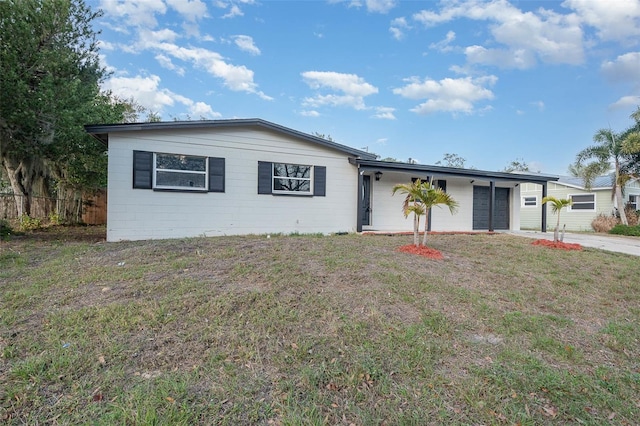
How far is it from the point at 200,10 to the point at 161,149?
464 centimetres

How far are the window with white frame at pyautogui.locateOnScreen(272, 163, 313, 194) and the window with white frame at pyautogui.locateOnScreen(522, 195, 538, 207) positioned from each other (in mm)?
16173

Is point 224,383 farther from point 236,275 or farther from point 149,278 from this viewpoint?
point 149,278

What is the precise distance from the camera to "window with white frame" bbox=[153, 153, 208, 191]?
8.98m

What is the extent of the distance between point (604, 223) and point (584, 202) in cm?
229

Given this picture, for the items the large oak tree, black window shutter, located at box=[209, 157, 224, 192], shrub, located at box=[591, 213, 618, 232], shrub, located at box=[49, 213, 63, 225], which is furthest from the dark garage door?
shrub, located at box=[49, 213, 63, 225]

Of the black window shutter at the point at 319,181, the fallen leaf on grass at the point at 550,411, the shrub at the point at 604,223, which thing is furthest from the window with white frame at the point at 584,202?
the fallen leaf on grass at the point at 550,411

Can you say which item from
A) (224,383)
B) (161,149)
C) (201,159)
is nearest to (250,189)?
(201,159)

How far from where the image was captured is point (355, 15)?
36.2 ft

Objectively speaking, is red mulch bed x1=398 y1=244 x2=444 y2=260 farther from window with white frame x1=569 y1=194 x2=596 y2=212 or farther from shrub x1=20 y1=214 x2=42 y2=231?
window with white frame x1=569 y1=194 x2=596 y2=212

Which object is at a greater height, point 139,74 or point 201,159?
point 139,74

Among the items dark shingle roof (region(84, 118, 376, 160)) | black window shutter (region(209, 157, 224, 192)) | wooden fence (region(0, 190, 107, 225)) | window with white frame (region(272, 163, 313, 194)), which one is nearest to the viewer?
dark shingle roof (region(84, 118, 376, 160))

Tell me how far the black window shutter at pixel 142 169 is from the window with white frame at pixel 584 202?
69.8 feet

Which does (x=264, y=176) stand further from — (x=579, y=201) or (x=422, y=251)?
(x=579, y=201)

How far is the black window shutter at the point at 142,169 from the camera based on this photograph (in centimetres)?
859
